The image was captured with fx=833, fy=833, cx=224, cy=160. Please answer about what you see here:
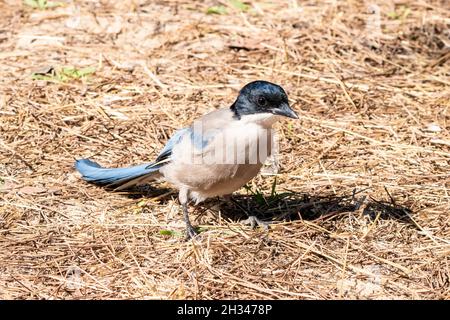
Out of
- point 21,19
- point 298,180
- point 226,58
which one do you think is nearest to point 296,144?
point 298,180

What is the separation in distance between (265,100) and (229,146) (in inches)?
14.1

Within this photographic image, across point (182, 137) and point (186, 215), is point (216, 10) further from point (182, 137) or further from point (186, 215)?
point (186, 215)

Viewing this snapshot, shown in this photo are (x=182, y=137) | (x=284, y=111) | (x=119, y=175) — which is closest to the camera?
(x=284, y=111)

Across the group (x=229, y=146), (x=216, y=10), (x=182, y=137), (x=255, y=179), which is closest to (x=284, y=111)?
(x=229, y=146)

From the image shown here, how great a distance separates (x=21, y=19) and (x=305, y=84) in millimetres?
2922

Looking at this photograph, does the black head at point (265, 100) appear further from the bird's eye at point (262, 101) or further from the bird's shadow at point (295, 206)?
the bird's shadow at point (295, 206)

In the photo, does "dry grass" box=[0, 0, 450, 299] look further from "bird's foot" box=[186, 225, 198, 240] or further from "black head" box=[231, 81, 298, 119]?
"black head" box=[231, 81, 298, 119]

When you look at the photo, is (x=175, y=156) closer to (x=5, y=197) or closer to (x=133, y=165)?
(x=133, y=165)

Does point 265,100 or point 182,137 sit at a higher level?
point 265,100

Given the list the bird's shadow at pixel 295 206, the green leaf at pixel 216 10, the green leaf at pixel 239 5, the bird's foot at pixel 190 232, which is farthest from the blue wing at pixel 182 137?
the green leaf at pixel 239 5

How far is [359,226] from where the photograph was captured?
5.30m

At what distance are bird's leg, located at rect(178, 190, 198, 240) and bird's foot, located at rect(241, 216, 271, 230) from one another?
36 centimetres

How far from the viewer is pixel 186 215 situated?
529 cm

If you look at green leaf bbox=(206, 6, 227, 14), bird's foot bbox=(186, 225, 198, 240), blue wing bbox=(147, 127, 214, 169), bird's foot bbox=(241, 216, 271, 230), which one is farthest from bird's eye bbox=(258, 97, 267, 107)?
green leaf bbox=(206, 6, 227, 14)
